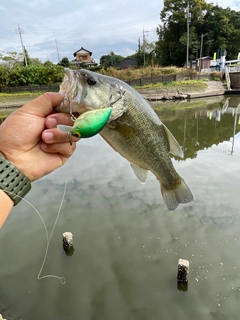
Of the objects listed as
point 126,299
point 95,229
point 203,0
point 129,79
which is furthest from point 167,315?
point 203,0

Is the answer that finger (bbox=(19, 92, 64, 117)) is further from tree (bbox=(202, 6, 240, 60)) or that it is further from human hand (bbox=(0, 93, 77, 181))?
tree (bbox=(202, 6, 240, 60))

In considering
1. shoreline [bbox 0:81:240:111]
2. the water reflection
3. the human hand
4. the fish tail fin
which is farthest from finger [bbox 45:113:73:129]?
shoreline [bbox 0:81:240:111]

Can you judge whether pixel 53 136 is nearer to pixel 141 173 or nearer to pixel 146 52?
pixel 141 173

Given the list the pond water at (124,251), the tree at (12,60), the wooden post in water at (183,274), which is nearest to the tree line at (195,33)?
the tree at (12,60)

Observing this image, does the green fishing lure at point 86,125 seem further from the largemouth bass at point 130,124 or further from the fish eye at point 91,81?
the fish eye at point 91,81

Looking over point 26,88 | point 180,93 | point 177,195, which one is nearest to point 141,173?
point 177,195

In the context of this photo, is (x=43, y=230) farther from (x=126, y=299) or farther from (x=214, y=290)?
(x=214, y=290)

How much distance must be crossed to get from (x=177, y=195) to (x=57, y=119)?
1361 millimetres

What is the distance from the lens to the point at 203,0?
48281 millimetres

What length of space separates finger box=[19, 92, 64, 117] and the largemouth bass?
46 millimetres

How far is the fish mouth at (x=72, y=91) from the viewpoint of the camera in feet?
5.49

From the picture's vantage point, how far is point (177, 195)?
95.3 inches

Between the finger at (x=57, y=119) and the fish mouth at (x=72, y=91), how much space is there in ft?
0.26

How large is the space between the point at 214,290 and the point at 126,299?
143 centimetres
